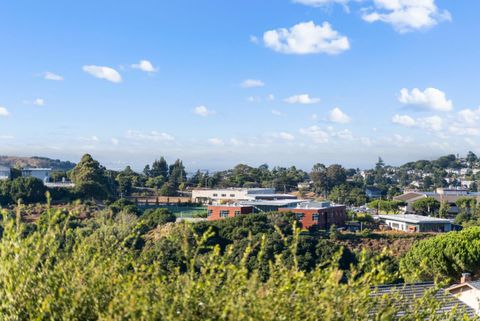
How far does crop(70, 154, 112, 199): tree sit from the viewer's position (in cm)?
3900

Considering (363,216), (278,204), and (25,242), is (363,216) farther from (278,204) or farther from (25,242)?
(25,242)

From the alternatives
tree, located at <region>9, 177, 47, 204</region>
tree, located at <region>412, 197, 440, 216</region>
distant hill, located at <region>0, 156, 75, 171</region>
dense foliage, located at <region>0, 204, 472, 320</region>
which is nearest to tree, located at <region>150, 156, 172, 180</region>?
tree, located at <region>9, 177, 47, 204</region>

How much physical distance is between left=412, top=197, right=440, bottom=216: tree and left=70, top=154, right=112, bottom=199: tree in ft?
87.0

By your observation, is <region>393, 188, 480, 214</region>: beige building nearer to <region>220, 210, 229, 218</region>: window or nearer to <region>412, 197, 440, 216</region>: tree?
<region>412, 197, 440, 216</region>: tree

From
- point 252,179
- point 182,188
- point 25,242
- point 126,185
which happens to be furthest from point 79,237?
point 252,179

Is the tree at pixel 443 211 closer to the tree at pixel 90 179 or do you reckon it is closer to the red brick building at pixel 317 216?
the red brick building at pixel 317 216

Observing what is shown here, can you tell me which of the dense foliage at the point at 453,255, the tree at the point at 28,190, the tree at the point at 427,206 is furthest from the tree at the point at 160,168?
the dense foliage at the point at 453,255

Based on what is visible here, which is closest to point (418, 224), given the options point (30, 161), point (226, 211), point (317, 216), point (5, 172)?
point (317, 216)

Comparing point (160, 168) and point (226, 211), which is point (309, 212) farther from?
point (160, 168)

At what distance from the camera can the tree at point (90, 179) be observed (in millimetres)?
39000

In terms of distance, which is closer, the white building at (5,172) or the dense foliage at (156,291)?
the dense foliage at (156,291)

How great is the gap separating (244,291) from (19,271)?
1528 mm

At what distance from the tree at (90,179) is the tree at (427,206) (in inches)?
1044

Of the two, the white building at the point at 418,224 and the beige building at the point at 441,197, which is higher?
the beige building at the point at 441,197
